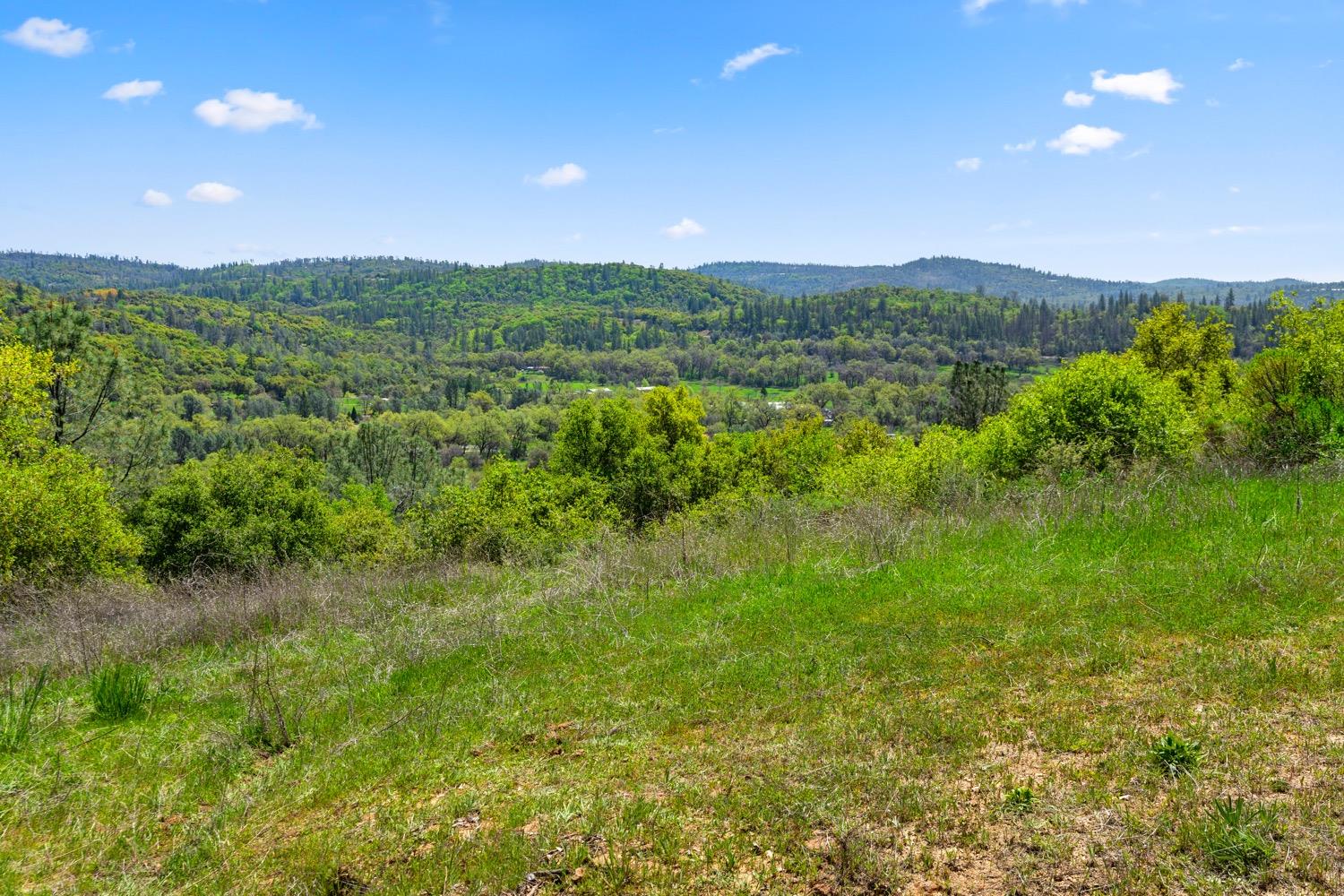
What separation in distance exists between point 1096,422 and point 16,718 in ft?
73.5

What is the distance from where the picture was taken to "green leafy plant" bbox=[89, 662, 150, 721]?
21.2ft

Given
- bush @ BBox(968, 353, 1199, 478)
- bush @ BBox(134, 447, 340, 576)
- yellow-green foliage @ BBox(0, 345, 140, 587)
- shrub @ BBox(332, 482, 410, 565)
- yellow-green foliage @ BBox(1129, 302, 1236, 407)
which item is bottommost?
shrub @ BBox(332, 482, 410, 565)

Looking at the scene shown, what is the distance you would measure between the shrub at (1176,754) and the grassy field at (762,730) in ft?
0.11

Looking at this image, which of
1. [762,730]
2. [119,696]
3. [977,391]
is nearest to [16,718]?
[119,696]

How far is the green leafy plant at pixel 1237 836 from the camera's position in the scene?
3271 millimetres

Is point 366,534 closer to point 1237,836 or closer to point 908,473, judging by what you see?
point 908,473

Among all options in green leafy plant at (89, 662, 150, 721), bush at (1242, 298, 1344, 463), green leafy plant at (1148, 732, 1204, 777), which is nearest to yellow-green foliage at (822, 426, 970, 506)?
bush at (1242, 298, 1344, 463)

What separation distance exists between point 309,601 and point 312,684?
12.0ft

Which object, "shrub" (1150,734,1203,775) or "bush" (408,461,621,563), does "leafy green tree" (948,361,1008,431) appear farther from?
"shrub" (1150,734,1203,775)

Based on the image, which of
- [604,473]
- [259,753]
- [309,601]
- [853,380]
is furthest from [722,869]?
[853,380]

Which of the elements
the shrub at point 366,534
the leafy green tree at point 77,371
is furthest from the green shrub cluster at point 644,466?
the leafy green tree at point 77,371

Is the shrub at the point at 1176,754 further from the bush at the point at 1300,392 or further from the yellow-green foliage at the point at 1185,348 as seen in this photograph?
the yellow-green foliage at the point at 1185,348

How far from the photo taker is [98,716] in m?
6.41

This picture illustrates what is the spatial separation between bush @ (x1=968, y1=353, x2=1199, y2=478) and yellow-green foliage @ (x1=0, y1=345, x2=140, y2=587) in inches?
920
